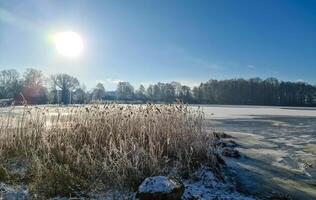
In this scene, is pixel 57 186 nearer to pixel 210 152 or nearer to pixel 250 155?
pixel 210 152

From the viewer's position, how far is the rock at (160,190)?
470cm

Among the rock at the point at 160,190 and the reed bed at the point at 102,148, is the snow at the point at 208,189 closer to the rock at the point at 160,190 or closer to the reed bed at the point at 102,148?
the reed bed at the point at 102,148

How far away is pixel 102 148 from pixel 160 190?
1.91 meters

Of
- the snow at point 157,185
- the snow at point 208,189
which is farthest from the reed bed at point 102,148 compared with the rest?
the snow at point 157,185

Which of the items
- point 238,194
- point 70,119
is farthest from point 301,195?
point 70,119

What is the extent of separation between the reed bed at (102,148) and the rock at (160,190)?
560 millimetres

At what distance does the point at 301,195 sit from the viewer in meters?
6.22

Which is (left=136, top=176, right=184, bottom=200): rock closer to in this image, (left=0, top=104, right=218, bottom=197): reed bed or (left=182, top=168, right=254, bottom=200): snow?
(left=182, top=168, right=254, bottom=200): snow

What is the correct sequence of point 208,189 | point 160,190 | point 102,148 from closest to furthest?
point 160,190 → point 208,189 → point 102,148

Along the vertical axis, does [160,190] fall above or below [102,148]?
below

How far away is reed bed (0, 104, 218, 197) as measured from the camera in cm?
544

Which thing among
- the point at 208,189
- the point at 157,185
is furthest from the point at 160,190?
the point at 208,189

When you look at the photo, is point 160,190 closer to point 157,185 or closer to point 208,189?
point 157,185

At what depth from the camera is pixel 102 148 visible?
628 cm
